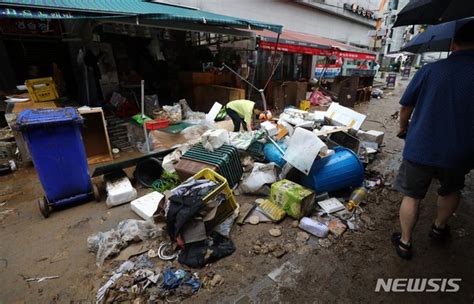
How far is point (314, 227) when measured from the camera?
108 inches

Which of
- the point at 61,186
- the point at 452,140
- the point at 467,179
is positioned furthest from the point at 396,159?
the point at 61,186

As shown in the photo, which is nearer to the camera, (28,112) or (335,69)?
(28,112)

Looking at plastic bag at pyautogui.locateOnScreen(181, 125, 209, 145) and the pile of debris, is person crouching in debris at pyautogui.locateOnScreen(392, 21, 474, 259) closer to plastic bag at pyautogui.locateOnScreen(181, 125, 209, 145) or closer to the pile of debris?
the pile of debris

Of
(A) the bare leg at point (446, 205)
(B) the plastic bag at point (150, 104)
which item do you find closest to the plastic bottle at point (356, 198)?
→ (A) the bare leg at point (446, 205)

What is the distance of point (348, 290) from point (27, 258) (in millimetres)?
3246

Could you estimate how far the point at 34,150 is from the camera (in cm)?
284

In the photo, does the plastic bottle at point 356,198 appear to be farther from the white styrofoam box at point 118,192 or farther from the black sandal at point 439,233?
the white styrofoam box at point 118,192

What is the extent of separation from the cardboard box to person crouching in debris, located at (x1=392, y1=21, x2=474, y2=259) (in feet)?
3.20

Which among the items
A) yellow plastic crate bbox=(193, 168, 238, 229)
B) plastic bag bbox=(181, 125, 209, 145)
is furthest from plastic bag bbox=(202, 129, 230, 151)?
plastic bag bbox=(181, 125, 209, 145)

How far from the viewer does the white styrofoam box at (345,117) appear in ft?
14.7

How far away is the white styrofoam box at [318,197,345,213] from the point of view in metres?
3.03

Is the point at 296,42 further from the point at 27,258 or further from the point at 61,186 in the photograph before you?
the point at 27,258

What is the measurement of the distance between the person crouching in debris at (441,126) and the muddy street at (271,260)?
1.66 feet

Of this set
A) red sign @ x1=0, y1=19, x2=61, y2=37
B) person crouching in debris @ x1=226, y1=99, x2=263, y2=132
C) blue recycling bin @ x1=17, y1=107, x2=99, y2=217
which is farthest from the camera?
red sign @ x1=0, y1=19, x2=61, y2=37
